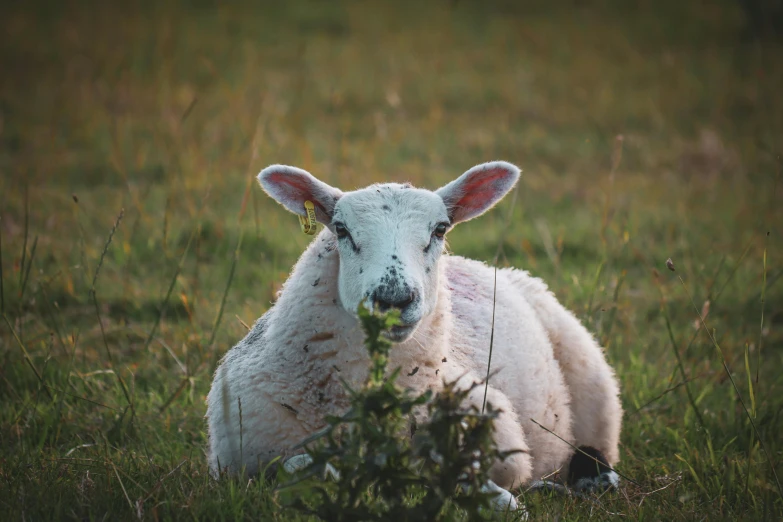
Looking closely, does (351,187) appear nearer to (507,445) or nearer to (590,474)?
(590,474)

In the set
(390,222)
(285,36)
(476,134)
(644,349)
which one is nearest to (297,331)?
(390,222)

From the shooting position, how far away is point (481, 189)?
12.6 feet

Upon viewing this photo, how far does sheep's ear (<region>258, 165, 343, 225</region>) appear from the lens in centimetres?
353

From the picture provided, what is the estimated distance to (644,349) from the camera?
209 inches

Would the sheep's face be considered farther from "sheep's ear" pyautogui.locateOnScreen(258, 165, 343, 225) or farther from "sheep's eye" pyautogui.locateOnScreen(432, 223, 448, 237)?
"sheep's ear" pyautogui.locateOnScreen(258, 165, 343, 225)

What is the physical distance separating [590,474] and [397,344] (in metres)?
1.28

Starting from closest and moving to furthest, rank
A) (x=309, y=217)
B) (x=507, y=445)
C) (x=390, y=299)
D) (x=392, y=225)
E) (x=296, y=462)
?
(x=390, y=299) < (x=296, y=462) < (x=392, y=225) < (x=507, y=445) < (x=309, y=217)

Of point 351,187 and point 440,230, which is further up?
point 440,230

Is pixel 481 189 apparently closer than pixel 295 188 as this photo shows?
No

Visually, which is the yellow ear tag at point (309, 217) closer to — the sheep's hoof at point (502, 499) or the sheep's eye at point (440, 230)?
the sheep's eye at point (440, 230)

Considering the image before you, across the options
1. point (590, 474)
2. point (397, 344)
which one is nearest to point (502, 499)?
point (397, 344)

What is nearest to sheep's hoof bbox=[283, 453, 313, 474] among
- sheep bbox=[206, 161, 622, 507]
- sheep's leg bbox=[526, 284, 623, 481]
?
sheep bbox=[206, 161, 622, 507]

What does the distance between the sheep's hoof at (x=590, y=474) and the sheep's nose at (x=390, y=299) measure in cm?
133

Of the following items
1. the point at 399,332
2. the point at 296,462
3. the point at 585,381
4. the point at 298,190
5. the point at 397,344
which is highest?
the point at 298,190
